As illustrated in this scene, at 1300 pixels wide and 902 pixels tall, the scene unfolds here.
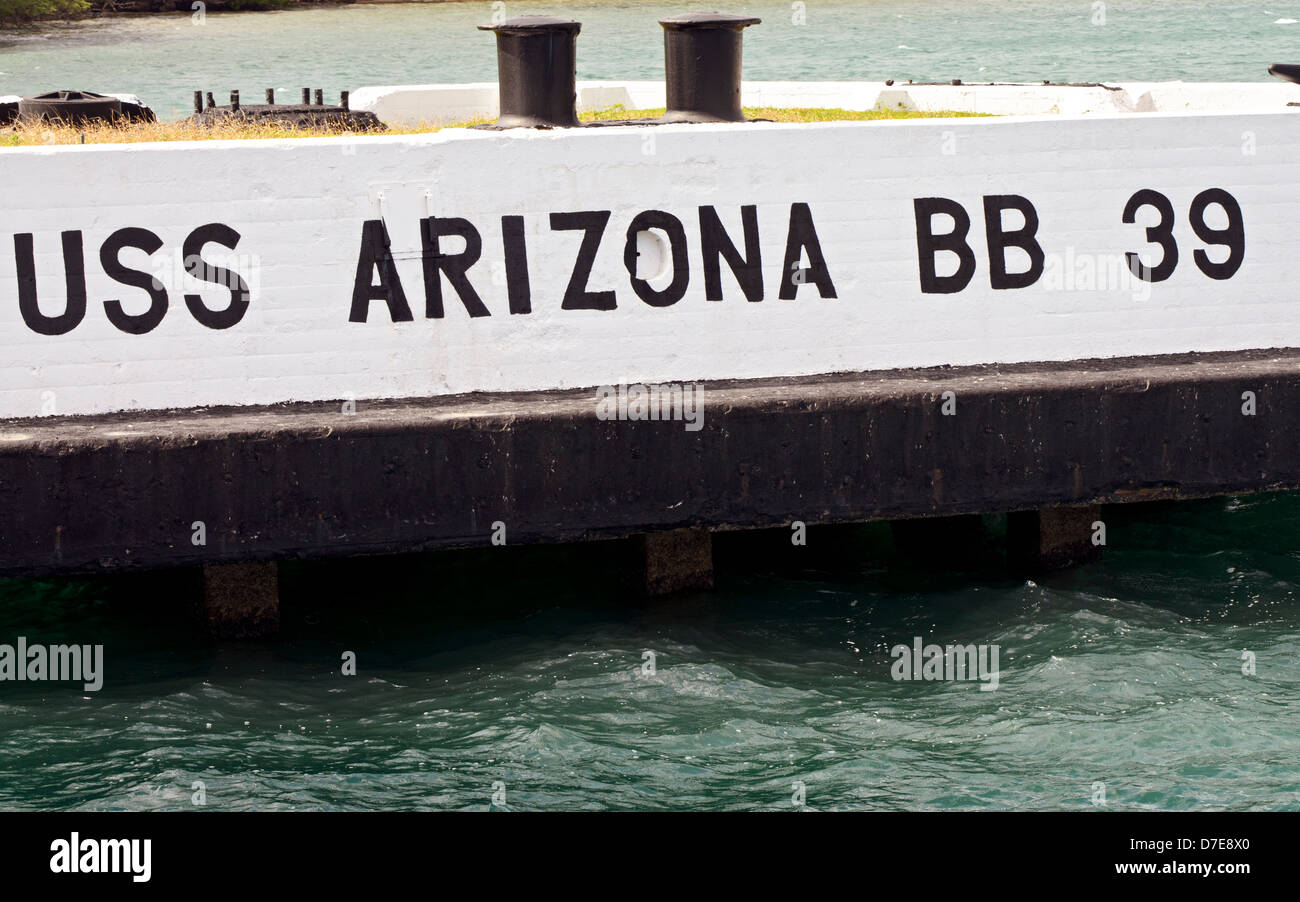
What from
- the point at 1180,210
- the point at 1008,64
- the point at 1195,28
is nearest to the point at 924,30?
the point at 1195,28

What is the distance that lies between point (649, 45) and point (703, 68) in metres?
41.7

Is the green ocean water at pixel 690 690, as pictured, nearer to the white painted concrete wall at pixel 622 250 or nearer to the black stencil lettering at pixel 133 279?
the white painted concrete wall at pixel 622 250

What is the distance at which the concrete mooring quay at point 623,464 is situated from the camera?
627 cm

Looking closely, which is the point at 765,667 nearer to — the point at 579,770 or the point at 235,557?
the point at 579,770

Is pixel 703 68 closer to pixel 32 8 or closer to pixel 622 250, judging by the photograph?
pixel 622 250

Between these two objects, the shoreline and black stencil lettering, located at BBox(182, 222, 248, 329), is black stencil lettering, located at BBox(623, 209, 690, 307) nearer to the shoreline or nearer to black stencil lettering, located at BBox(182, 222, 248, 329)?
black stencil lettering, located at BBox(182, 222, 248, 329)

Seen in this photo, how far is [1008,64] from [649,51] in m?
9.96

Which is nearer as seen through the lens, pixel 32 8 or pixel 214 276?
pixel 214 276

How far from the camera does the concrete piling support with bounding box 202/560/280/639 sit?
6.93m

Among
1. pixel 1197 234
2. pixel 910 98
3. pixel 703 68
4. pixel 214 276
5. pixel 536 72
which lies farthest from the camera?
pixel 910 98

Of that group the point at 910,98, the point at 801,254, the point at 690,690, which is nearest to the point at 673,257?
the point at 801,254

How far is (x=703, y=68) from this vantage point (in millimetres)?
8461

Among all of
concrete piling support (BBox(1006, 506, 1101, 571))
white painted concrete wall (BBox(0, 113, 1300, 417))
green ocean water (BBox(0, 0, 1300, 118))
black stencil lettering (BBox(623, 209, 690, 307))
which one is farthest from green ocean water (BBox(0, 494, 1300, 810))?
green ocean water (BBox(0, 0, 1300, 118))

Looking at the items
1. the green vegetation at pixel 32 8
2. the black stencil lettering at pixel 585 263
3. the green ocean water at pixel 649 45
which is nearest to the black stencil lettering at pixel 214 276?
the black stencil lettering at pixel 585 263
